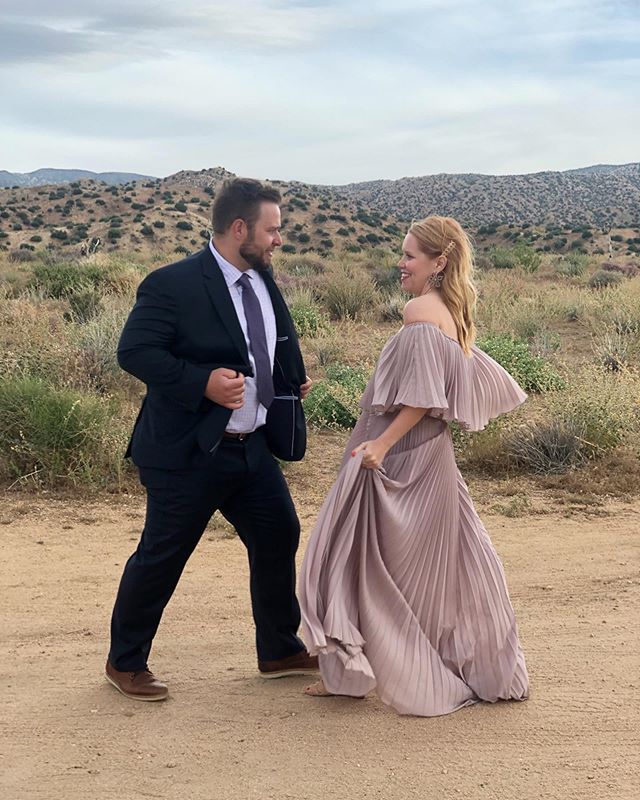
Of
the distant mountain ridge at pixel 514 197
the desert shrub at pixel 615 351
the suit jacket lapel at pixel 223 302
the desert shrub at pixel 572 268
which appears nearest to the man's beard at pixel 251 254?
the suit jacket lapel at pixel 223 302

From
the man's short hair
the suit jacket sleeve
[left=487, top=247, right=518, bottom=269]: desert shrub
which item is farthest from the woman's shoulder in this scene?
[left=487, top=247, right=518, bottom=269]: desert shrub

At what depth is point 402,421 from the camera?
404cm

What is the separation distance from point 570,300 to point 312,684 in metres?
14.3

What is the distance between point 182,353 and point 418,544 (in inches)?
50.2

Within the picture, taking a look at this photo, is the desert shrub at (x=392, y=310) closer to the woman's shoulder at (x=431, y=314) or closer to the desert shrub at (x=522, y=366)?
the desert shrub at (x=522, y=366)

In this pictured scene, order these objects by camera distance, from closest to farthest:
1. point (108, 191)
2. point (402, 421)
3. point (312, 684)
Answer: point (402, 421)
point (312, 684)
point (108, 191)

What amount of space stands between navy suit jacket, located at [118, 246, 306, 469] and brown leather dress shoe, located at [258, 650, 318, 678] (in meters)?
1.11

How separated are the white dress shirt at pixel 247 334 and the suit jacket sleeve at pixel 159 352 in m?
0.22

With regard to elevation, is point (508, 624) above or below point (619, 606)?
above

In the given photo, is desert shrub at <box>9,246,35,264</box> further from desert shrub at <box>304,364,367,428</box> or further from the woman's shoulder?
the woman's shoulder

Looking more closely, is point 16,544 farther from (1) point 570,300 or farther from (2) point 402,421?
(1) point 570,300

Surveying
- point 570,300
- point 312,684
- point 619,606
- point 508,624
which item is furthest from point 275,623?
point 570,300

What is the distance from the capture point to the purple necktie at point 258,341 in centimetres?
397

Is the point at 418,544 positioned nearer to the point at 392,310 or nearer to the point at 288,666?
the point at 288,666
